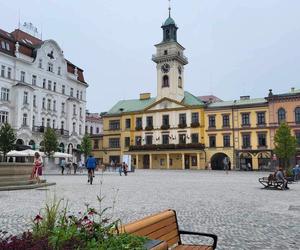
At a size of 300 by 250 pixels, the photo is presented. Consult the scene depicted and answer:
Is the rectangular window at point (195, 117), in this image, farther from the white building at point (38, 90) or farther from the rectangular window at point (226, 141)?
the white building at point (38, 90)

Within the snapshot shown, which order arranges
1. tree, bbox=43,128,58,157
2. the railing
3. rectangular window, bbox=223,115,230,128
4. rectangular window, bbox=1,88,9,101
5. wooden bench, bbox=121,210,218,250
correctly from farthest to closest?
rectangular window, bbox=223,115,230,128, the railing, rectangular window, bbox=1,88,9,101, tree, bbox=43,128,58,157, wooden bench, bbox=121,210,218,250

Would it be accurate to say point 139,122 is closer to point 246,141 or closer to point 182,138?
point 182,138

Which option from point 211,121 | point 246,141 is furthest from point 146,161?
point 246,141

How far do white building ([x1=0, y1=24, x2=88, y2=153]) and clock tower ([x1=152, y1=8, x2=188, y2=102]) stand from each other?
14.5 m

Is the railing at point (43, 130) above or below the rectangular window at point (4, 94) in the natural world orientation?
below

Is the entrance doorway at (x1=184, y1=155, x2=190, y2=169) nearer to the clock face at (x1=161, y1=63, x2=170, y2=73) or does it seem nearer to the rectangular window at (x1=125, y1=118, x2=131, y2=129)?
the rectangular window at (x1=125, y1=118, x2=131, y2=129)

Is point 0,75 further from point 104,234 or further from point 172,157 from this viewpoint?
point 104,234

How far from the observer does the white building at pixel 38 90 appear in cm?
4880

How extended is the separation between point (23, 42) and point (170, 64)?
26.7 m

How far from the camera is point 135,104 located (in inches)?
2908

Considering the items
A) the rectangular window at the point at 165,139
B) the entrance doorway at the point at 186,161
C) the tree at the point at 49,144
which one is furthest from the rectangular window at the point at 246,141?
the tree at the point at 49,144

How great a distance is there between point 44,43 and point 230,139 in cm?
3359

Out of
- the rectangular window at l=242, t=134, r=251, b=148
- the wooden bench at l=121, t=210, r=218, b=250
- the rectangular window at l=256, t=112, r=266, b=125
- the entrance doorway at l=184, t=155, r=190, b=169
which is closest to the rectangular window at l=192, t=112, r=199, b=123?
the entrance doorway at l=184, t=155, r=190, b=169

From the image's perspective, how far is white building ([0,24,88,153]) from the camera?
48.8 metres
